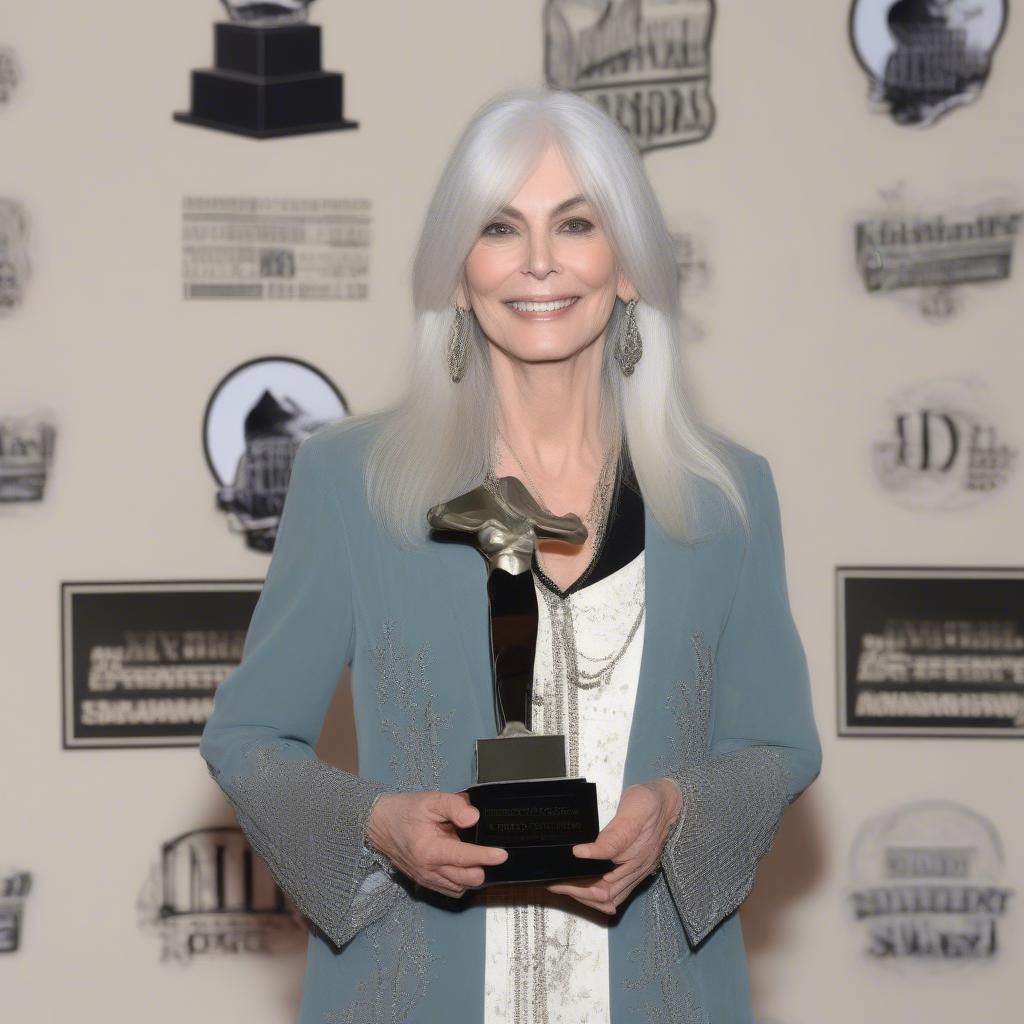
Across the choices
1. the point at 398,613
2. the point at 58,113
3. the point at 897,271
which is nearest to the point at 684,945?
the point at 398,613

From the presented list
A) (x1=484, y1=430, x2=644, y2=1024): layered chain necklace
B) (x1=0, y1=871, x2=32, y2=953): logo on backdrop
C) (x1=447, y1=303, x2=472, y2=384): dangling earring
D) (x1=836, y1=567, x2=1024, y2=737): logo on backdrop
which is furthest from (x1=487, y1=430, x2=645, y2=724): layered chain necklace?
(x1=0, y1=871, x2=32, y2=953): logo on backdrop

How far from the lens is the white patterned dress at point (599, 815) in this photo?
58.4 inches

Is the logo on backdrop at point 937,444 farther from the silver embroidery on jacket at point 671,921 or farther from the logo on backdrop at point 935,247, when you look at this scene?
the silver embroidery on jacket at point 671,921

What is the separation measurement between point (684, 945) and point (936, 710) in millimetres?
1247

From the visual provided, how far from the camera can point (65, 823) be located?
8.50 feet

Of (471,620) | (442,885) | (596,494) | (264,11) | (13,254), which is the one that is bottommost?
(442,885)

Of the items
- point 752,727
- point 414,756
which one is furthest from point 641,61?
point 414,756

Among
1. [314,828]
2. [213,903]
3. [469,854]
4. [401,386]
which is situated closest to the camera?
[469,854]

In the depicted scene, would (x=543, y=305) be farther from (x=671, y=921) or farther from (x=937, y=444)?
(x=937, y=444)

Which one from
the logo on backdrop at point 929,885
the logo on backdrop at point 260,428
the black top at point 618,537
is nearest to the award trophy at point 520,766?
the black top at point 618,537

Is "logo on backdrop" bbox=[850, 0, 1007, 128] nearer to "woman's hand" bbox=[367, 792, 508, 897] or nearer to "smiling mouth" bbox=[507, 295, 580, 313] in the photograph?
"smiling mouth" bbox=[507, 295, 580, 313]

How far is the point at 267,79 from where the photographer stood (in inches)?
99.8

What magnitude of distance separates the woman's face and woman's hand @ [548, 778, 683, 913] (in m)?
0.42

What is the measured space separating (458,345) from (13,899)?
4.72 feet
